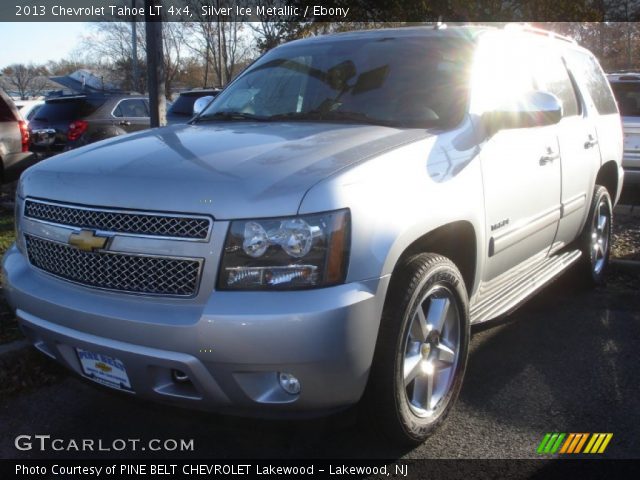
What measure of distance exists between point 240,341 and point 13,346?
2.07 meters

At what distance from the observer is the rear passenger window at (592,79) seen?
16.5 ft

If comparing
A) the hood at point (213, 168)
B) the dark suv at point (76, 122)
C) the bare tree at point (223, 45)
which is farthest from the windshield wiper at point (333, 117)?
the bare tree at point (223, 45)

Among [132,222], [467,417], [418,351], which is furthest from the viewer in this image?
[467,417]

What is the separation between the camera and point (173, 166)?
8.75ft

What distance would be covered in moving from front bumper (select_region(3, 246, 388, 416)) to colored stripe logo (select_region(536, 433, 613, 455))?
1.08 meters

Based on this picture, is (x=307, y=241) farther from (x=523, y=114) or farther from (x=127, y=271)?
(x=523, y=114)

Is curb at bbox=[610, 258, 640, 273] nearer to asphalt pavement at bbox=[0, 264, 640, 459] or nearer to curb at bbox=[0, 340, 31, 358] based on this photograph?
asphalt pavement at bbox=[0, 264, 640, 459]

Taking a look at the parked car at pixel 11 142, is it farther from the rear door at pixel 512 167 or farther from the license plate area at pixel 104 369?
the rear door at pixel 512 167

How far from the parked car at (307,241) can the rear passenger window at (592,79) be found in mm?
1408

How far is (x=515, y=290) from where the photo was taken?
3.89 meters

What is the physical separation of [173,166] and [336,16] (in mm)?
13697

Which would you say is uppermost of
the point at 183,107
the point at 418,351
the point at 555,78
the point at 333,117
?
the point at 555,78

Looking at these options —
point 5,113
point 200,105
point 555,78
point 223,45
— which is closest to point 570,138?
point 555,78

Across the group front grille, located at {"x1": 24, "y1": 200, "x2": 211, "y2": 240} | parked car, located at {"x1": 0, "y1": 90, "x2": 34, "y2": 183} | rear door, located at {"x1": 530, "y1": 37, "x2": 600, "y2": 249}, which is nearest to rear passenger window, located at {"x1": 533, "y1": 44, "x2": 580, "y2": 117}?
rear door, located at {"x1": 530, "y1": 37, "x2": 600, "y2": 249}
